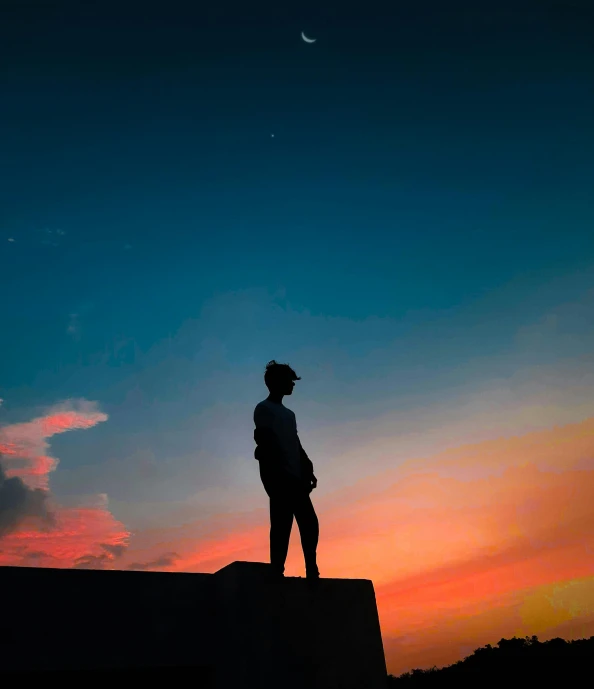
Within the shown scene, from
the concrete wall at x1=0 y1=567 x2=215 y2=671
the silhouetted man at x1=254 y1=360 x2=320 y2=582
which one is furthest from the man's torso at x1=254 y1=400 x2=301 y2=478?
the concrete wall at x1=0 y1=567 x2=215 y2=671

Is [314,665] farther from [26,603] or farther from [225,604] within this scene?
[26,603]

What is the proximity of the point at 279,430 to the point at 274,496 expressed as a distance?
2.27 ft

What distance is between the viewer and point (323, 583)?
222 inches

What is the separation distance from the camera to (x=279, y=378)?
6.55m

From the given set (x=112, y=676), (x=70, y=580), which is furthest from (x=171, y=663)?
(x=70, y=580)

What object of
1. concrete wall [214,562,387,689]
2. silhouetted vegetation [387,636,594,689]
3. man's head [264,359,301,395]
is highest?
man's head [264,359,301,395]

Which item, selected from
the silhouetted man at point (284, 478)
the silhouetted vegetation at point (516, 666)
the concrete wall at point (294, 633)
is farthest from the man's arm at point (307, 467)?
the silhouetted vegetation at point (516, 666)

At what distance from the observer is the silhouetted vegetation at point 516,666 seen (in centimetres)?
967

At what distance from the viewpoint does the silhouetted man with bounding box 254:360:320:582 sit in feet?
19.0

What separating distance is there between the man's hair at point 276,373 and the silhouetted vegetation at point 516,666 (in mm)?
7159

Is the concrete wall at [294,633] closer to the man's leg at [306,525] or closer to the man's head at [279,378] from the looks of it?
the man's leg at [306,525]

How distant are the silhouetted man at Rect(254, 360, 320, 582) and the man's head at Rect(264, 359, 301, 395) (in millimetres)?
41

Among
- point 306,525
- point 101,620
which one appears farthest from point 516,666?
point 101,620

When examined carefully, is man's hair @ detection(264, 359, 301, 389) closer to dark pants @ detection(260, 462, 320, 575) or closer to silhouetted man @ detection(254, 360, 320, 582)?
silhouetted man @ detection(254, 360, 320, 582)
